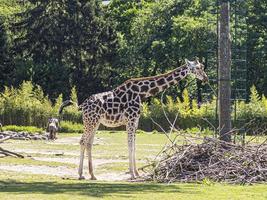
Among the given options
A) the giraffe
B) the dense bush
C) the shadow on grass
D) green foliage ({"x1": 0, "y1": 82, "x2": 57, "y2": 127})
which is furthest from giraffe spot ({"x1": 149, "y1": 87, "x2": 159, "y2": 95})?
green foliage ({"x1": 0, "y1": 82, "x2": 57, "y2": 127})

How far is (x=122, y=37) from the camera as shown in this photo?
64938 millimetres

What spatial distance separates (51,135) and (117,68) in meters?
29.8

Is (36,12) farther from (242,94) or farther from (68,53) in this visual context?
(242,94)

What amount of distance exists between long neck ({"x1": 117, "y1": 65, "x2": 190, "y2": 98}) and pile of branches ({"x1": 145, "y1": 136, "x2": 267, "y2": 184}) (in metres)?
1.83

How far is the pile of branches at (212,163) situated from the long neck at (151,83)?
72.2 inches

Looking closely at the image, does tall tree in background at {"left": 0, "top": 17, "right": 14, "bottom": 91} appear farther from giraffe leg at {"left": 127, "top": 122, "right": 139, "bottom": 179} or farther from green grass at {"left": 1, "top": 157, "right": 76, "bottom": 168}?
giraffe leg at {"left": 127, "top": 122, "right": 139, "bottom": 179}

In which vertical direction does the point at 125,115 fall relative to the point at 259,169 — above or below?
above

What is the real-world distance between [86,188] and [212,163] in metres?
3.94

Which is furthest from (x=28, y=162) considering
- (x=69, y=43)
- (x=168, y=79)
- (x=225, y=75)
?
A: (x=69, y=43)

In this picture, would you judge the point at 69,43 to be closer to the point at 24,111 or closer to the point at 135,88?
the point at 24,111

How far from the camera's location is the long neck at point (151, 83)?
59.1ft

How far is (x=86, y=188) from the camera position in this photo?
13.3 metres

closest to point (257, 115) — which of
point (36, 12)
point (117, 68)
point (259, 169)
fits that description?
point (117, 68)

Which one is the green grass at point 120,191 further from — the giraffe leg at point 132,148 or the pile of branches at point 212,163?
the giraffe leg at point 132,148
